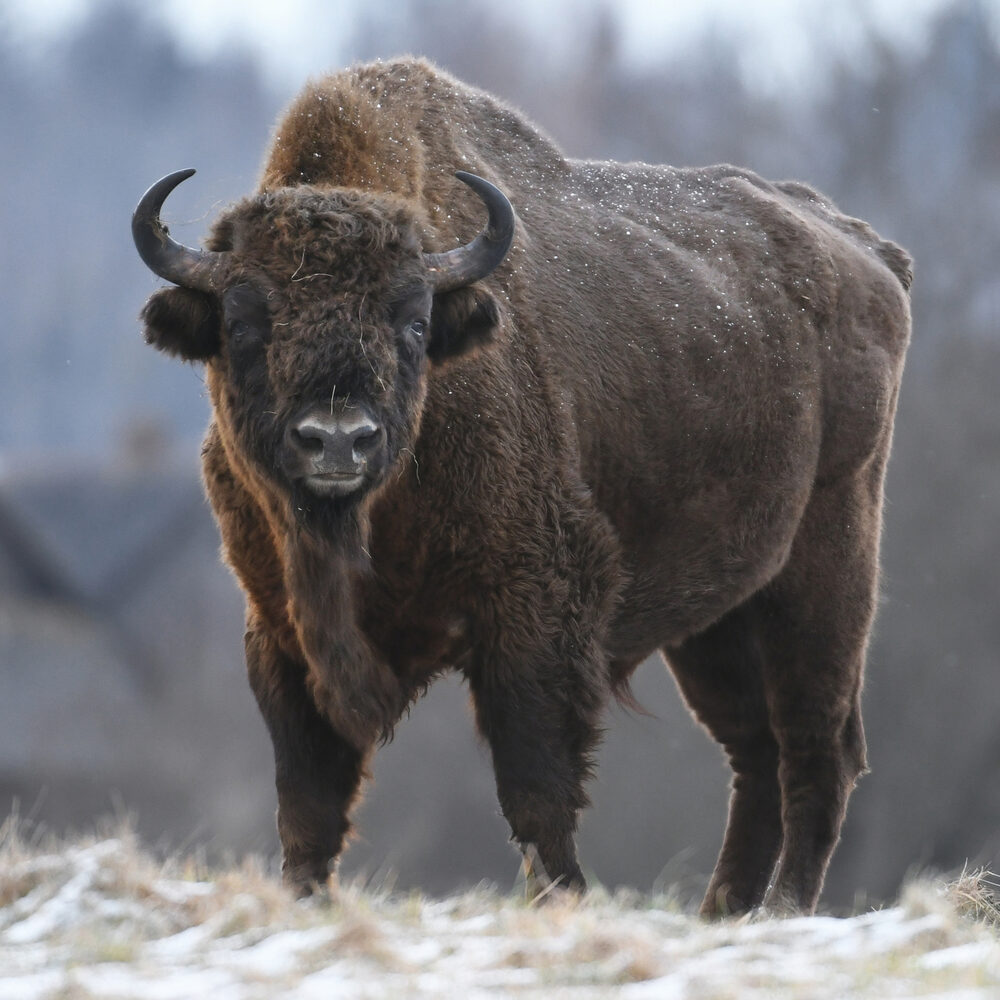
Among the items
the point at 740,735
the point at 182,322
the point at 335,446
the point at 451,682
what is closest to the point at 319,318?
the point at 335,446

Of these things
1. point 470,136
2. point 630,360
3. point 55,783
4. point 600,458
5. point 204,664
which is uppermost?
point 470,136

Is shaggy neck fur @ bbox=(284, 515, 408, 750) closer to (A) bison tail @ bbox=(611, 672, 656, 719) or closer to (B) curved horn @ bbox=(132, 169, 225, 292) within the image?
(B) curved horn @ bbox=(132, 169, 225, 292)

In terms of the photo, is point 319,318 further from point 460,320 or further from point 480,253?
point 480,253

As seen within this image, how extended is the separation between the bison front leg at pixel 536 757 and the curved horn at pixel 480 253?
50.5 inches

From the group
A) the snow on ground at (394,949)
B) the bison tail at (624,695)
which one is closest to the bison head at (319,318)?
the snow on ground at (394,949)

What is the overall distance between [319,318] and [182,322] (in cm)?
57

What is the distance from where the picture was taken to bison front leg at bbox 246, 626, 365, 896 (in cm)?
537

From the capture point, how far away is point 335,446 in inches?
179

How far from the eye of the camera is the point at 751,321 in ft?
21.6

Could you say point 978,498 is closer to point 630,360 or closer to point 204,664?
point 204,664

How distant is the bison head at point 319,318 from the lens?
15.3ft

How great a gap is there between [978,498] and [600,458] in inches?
726

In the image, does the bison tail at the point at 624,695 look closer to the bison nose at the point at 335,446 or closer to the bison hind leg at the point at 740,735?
the bison hind leg at the point at 740,735

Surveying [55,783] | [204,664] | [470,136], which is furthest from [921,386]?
[470,136]
